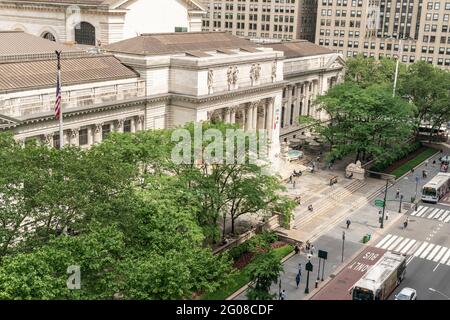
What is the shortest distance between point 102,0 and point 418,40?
95.3m

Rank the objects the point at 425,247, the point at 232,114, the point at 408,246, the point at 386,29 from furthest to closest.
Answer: the point at 386,29
the point at 232,114
the point at 408,246
the point at 425,247

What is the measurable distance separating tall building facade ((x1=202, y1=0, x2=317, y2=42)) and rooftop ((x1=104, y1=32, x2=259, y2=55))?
2758 inches

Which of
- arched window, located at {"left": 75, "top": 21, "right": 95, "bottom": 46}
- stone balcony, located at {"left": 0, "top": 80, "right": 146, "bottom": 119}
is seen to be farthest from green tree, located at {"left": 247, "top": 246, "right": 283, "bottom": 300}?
arched window, located at {"left": 75, "top": 21, "right": 95, "bottom": 46}

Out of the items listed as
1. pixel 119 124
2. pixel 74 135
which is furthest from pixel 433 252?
pixel 74 135

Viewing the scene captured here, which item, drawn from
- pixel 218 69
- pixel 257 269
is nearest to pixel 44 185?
pixel 257 269

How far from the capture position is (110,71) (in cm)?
7831

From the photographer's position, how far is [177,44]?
295 feet

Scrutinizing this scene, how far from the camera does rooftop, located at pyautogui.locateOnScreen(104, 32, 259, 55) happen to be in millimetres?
84281

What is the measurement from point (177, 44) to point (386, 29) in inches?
3816

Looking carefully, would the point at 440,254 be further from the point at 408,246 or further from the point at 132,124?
the point at 132,124

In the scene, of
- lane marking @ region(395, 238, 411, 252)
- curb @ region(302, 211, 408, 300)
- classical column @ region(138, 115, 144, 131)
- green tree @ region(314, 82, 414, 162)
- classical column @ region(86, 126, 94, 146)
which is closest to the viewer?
curb @ region(302, 211, 408, 300)

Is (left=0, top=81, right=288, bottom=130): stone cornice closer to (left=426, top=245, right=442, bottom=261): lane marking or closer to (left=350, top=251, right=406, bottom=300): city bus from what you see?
(left=426, top=245, right=442, bottom=261): lane marking

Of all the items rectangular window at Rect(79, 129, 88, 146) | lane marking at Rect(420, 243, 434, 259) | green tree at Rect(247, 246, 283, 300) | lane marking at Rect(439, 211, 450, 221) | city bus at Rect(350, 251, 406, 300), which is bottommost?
lane marking at Rect(439, 211, 450, 221)
